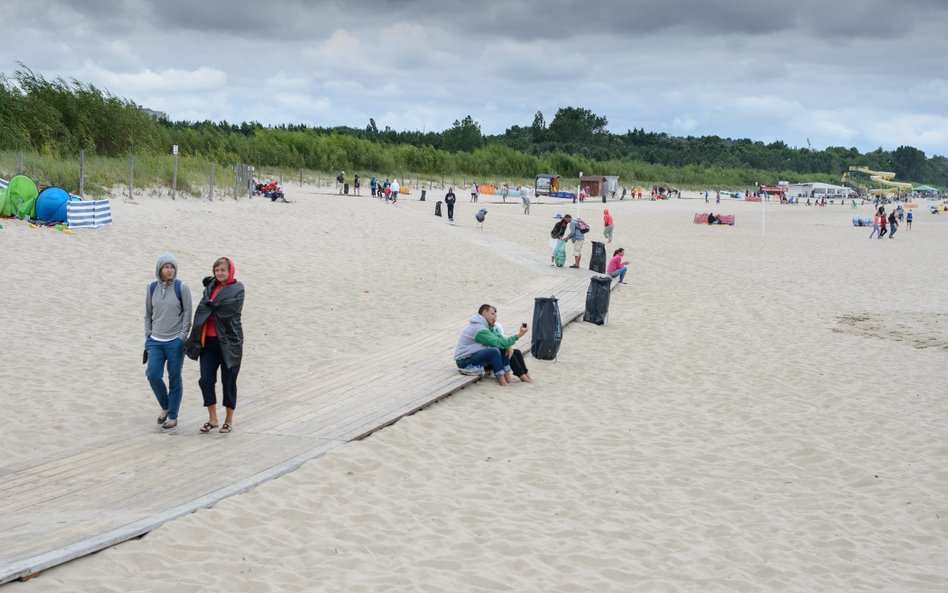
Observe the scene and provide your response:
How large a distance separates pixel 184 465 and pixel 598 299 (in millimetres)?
9175

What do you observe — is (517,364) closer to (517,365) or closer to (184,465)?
(517,365)

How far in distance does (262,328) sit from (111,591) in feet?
26.3

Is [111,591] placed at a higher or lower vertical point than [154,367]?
lower

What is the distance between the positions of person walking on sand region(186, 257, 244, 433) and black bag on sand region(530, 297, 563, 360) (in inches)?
197

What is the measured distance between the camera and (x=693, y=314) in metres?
16.1

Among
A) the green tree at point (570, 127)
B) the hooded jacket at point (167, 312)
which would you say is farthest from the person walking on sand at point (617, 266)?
the green tree at point (570, 127)

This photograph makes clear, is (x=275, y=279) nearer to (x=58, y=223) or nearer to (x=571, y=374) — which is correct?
(x=58, y=223)

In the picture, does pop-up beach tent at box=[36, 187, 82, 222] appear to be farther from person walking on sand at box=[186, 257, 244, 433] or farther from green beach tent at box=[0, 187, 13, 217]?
person walking on sand at box=[186, 257, 244, 433]

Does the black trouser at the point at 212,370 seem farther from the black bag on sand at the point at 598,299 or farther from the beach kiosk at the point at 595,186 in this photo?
the beach kiosk at the point at 595,186

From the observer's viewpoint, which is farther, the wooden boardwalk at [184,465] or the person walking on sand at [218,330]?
the person walking on sand at [218,330]

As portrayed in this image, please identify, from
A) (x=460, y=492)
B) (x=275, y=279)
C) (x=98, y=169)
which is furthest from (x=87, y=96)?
(x=460, y=492)

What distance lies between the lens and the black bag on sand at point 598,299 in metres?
14.5

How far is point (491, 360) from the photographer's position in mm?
10008

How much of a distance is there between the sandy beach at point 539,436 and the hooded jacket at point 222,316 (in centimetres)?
98
